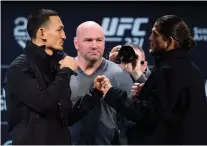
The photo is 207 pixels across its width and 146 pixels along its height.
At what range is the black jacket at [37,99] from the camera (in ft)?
8.70

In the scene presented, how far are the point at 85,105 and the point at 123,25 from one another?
2.27m

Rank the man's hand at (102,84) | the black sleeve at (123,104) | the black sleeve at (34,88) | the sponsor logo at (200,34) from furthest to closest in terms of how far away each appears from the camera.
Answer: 1. the sponsor logo at (200,34)
2. the man's hand at (102,84)
3. the black sleeve at (123,104)
4. the black sleeve at (34,88)

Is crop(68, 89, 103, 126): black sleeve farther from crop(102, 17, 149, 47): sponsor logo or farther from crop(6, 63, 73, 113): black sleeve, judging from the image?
crop(102, 17, 149, 47): sponsor logo

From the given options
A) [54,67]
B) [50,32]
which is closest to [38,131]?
[54,67]

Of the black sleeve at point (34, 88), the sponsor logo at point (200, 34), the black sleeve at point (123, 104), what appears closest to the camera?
the black sleeve at point (34, 88)

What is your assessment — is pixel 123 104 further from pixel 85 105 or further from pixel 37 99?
pixel 37 99

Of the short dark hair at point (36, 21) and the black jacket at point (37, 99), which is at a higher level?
the short dark hair at point (36, 21)

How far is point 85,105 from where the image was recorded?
9.77ft

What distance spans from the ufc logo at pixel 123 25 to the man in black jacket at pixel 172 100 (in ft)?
7.79

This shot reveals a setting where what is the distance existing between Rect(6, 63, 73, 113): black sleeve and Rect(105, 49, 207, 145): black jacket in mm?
366

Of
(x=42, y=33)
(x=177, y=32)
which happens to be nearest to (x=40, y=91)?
(x=42, y=33)

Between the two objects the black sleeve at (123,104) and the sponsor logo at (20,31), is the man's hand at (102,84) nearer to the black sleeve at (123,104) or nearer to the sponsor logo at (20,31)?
the black sleeve at (123,104)

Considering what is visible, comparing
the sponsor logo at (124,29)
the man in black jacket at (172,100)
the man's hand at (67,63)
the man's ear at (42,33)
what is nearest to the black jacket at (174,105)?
the man in black jacket at (172,100)

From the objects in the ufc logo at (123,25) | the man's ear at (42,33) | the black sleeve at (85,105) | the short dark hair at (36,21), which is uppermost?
the short dark hair at (36,21)
